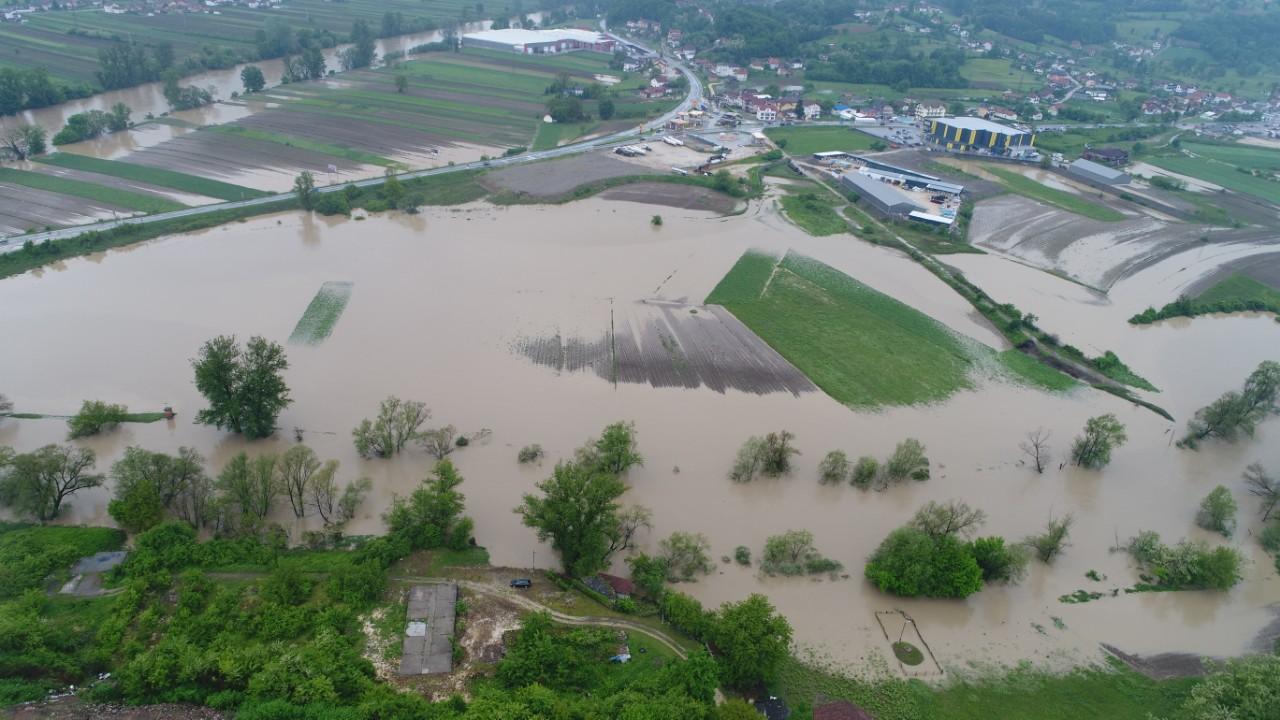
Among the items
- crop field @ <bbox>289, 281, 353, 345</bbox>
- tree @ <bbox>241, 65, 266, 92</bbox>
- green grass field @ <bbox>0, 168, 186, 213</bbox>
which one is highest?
tree @ <bbox>241, 65, 266, 92</bbox>

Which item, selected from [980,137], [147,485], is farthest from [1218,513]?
[980,137]

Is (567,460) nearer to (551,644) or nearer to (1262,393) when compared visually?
(551,644)

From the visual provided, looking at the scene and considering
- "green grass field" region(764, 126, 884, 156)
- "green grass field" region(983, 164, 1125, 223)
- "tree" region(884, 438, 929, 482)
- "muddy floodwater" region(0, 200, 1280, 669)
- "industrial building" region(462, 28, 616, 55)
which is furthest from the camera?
"industrial building" region(462, 28, 616, 55)

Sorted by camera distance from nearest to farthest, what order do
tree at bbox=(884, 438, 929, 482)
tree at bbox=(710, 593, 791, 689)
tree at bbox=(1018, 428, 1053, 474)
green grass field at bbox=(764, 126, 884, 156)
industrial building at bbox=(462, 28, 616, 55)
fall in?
tree at bbox=(710, 593, 791, 689) → tree at bbox=(884, 438, 929, 482) → tree at bbox=(1018, 428, 1053, 474) → green grass field at bbox=(764, 126, 884, 156) → industrial building at bbox=(462, 28, 616, 55)

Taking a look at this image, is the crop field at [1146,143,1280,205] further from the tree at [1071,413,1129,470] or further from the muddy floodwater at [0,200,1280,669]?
the tree at [1071,413,1129,470]

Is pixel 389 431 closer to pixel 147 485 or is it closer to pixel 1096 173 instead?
pixel 147 485

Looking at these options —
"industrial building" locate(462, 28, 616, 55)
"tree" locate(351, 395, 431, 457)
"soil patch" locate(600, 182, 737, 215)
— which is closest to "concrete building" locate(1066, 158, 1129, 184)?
"soil patch" locate(600, 182, 737, 215)

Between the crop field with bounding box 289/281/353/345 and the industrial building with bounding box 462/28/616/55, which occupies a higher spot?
the industrial building with bounding box 462/28/616/55
